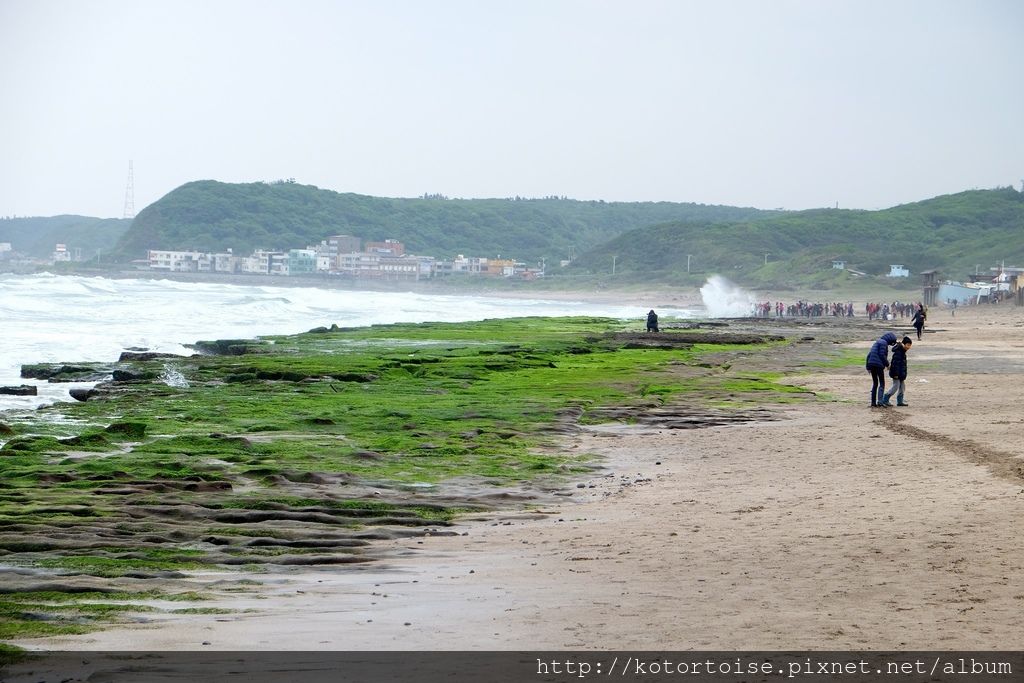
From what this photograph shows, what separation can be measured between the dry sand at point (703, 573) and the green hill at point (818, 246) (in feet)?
368

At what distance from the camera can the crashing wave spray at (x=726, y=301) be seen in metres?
91.1

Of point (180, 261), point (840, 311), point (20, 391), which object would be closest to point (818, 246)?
point (840, 311)

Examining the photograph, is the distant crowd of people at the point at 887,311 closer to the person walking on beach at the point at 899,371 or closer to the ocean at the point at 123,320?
the ocean at the point at 123,320

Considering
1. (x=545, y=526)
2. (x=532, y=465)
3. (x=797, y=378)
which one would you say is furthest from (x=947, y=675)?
(x=797, y=378)

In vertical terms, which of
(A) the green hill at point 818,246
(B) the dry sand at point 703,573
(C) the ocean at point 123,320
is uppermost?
(A) the green hill at point 818,246

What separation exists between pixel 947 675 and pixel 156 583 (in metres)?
5.11

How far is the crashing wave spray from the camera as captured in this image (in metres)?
91.1

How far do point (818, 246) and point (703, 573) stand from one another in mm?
165837

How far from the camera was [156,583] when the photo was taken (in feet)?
26.6

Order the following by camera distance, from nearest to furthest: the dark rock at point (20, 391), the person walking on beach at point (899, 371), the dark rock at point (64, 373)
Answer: the person walking on beach at point (899, 371) → the dark rock at point (20, 391) → the dark rock at point (64, 373)

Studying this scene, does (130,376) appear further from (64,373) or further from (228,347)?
(228,347)

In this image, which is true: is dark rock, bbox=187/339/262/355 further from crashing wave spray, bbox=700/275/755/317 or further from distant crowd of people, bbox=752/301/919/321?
crashing wave spray, bbox=700/275/755/317

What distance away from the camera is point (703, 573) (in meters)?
8.12

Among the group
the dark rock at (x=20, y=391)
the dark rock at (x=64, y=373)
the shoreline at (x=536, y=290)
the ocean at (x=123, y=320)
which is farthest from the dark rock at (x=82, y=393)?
the shoreline at (x=536, y=290)
